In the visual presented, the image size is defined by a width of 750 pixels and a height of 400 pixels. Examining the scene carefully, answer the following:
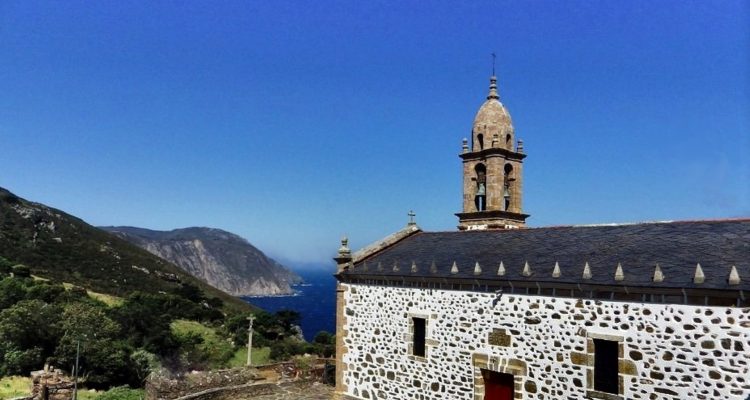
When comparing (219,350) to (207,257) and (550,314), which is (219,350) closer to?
(550,314)

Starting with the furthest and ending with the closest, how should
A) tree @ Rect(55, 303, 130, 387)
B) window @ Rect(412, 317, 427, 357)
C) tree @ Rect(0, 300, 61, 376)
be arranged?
tree @ Rect(0, 300, 61, 376), tree @ Rect(55, 303, 130, 387), window @ Rect(412, 317, 427, 357)

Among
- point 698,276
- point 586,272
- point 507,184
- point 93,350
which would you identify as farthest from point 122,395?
point 698,276

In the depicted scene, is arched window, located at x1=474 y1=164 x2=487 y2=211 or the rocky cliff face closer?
arched window, located at x1=474 y1=164 x2=487 y2=211

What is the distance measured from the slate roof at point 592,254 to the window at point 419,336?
4.58 feet

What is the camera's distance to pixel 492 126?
22297 millimetres

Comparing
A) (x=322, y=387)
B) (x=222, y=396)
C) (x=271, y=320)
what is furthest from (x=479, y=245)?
(x=271, y=320)

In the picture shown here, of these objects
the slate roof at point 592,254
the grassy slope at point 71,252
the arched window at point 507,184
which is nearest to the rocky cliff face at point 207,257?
the grassy slope at point 71,252

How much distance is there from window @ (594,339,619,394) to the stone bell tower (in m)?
9.28

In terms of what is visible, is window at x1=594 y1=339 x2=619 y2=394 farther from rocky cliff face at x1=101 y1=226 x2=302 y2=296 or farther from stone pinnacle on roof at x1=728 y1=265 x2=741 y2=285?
rocky cliff face at x1=101 y1=226 x2=302 y2=296

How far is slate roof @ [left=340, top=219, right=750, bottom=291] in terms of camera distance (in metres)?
11.5

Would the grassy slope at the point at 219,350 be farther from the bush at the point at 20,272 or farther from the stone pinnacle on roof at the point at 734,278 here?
the stone pinnacle on roof at the point at 734,278

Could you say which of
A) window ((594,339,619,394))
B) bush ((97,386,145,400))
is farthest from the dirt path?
window ((594,339,619,394))

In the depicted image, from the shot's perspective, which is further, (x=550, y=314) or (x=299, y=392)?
(x=299, y=392)

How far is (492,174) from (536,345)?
9486mm
